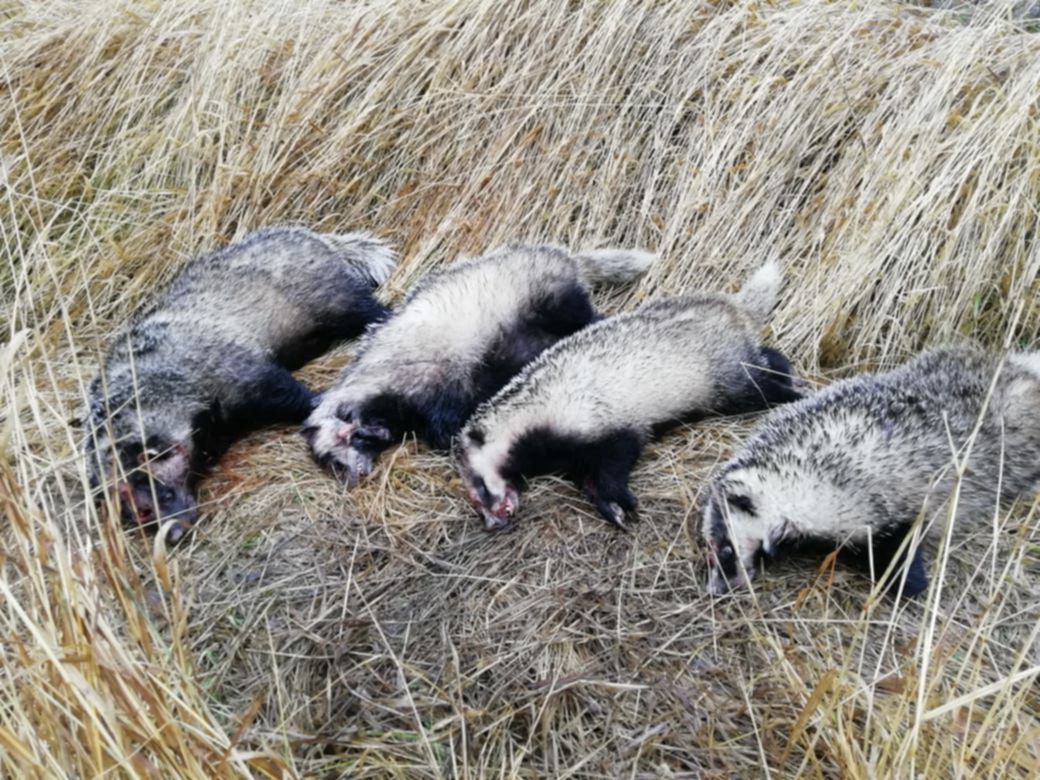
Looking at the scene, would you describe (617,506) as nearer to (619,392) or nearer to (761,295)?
(619,392)

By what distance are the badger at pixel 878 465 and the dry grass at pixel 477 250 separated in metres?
0.15

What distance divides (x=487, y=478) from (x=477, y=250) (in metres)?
1.75

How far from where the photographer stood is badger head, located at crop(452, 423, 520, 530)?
4000 millimetres

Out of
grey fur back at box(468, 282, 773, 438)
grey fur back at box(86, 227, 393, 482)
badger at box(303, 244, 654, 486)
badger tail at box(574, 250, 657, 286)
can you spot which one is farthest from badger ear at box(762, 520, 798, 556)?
grey fur back at box(86, 227, 393, 482)

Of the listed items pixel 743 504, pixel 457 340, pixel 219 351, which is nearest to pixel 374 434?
pixel 457 340

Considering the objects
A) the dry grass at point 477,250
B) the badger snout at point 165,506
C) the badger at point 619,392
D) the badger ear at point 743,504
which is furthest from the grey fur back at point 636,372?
the badger snout at point 165,506

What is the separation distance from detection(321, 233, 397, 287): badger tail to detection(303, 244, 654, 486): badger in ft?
1.53

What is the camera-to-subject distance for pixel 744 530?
3631 millimetres

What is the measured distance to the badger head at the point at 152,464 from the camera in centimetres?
407

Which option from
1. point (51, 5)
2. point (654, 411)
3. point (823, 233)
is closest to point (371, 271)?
point (654, 411)

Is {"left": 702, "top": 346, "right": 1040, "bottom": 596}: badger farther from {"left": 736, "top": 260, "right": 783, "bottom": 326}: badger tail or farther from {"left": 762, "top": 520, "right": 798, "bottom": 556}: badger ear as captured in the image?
{"left": 736, "top": 260, "right": 783, "bottom": 326}: badger tail

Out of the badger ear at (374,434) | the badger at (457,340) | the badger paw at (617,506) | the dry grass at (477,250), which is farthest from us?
the badger at (457,340)

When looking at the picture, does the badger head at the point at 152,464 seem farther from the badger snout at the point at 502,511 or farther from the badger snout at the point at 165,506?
the badger snout at the point at 502,511

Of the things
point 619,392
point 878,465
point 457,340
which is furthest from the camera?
point 457,340
